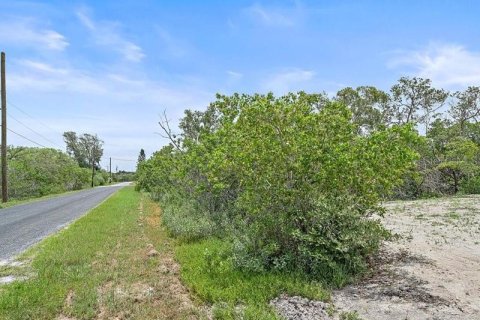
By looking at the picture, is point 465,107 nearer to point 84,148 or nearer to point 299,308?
point 299,308

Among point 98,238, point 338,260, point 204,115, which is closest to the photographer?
point 338,260

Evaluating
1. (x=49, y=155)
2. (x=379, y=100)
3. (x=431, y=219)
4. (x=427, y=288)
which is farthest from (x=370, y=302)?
(x=49, y=155)

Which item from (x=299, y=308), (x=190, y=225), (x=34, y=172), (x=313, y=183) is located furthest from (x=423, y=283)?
(x=34, y=172)

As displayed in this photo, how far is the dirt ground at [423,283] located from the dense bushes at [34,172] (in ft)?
108

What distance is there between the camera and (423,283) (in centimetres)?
568

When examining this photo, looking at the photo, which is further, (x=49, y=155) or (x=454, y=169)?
(x=49, y=155)

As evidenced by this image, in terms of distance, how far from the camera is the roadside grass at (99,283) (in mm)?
4991

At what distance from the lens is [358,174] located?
260 inches

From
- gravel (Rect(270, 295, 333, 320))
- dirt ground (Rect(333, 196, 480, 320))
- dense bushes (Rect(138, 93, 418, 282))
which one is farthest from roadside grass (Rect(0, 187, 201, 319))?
dirt ground (Rect(333, 196, 480, 320))

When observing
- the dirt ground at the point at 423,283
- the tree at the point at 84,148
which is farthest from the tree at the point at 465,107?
the tree at the point at 84,148

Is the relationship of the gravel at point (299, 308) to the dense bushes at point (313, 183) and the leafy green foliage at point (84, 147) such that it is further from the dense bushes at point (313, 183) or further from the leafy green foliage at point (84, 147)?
the leafy green foliage at point (84, 147)

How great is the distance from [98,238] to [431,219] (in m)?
9.47

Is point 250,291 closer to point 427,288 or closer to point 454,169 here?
point 427,288

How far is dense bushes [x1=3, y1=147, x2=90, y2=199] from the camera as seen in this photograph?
3403 centimetres
